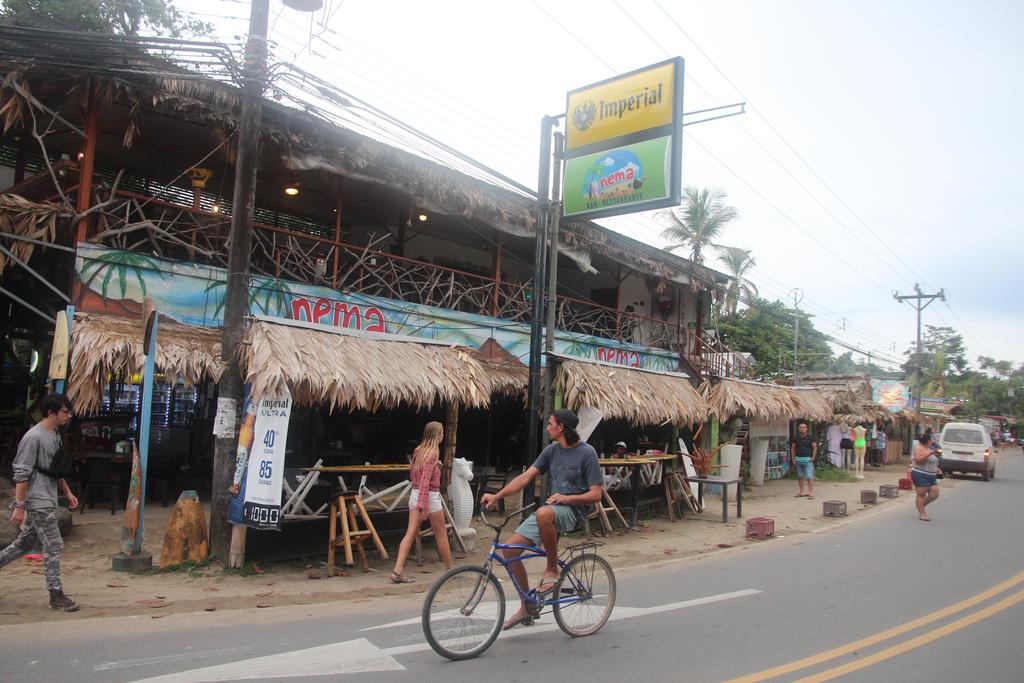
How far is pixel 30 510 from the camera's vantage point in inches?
219

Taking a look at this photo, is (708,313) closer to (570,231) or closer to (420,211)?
(570,231)

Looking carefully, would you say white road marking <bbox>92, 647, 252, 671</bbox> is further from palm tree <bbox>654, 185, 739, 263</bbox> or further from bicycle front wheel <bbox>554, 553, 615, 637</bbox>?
palm tree <bbox>654, 185, 739, 263</bbox>

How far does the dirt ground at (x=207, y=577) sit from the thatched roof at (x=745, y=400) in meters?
4.26

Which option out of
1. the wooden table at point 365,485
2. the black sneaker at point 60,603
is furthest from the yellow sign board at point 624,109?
the black sneaker at point 60,603

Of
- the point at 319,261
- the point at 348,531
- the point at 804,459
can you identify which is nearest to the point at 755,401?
the point at 804,459

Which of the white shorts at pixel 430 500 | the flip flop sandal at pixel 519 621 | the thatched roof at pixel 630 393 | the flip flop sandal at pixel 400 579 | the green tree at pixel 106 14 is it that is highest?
the green tree at pixel 106 14

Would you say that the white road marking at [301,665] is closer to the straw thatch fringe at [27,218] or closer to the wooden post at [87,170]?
the wooden post at [87,170]

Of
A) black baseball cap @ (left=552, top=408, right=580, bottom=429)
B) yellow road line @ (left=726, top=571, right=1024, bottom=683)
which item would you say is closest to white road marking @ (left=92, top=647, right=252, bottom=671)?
black baseball cap @ (left=552, top=408, right=580, bottom=429)

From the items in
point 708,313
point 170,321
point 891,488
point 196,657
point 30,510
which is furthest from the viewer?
point 708,313

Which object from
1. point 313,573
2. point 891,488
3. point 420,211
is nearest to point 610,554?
point 313,573

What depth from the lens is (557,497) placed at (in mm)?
5070

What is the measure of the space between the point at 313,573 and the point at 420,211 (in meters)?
8.25

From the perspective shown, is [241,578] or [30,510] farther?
[241,578]

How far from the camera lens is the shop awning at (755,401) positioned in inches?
608
